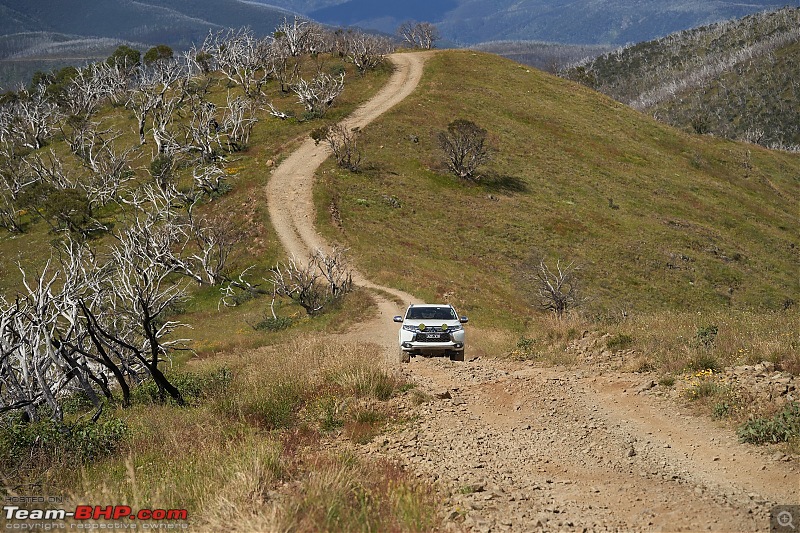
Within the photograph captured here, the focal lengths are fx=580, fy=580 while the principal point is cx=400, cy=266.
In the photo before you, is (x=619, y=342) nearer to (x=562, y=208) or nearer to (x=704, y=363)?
(x=704, y=363)

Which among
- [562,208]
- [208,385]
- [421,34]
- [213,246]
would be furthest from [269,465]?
[421,34]

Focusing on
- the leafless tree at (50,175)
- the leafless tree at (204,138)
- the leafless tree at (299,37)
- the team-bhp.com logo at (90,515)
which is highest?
the leafless tree at (299,37)

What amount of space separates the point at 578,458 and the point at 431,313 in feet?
32.9

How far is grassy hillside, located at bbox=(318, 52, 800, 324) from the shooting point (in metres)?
35.3

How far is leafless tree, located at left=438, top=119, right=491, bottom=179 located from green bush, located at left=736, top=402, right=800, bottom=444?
43313 mm

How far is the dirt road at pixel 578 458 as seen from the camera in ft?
20.0

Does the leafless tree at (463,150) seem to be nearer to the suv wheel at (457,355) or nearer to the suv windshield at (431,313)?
the suv windshield at (431,313)

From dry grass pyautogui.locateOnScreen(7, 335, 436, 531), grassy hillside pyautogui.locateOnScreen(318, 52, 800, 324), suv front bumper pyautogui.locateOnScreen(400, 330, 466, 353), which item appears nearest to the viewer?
dry grass pyautogui.locateOnScreen(7, 335, 436, 531)

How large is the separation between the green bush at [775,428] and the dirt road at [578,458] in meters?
0.21

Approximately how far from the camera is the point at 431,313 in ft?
57.9

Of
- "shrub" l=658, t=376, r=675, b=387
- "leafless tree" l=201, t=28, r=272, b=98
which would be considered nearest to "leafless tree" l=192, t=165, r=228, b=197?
"leafless tree" l=201, t=28, r=272, b=98

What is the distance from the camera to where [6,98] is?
90625mm

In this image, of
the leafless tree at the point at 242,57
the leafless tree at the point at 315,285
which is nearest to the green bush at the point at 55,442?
the leafless tree at the point at 315,285

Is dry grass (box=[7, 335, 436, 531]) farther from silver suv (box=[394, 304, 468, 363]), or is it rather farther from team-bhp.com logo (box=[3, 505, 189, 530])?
silver suv (box=[394, 304, 468, 363])
